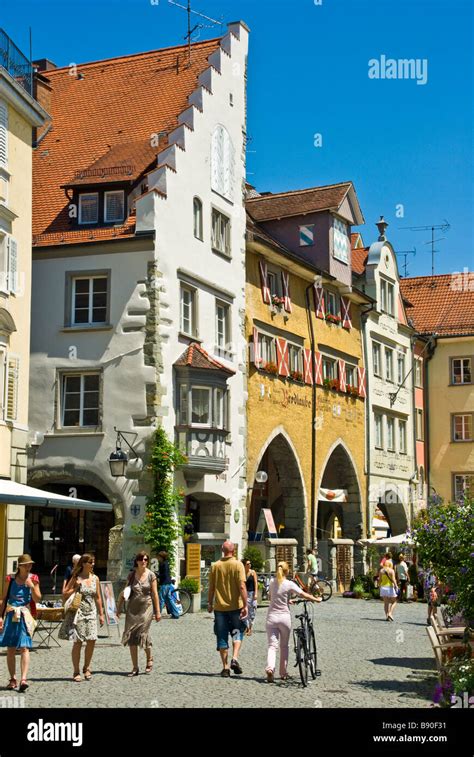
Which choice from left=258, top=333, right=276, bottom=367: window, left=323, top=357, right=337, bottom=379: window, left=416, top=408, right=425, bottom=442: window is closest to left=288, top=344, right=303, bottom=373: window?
left=258, top=333, right=276, bottom=367: window

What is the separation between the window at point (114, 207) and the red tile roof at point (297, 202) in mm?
11350

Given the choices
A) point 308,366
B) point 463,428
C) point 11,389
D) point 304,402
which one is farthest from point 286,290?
point 463,428

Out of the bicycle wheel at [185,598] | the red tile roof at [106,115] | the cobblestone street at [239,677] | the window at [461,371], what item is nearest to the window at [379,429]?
the window at [461,371]

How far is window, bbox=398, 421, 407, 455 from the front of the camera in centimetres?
5081

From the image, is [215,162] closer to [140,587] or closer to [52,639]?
[52,639]

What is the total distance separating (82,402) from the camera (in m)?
30.3

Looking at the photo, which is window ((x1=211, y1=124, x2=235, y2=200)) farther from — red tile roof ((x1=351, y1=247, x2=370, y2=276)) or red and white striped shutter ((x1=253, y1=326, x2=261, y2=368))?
red tile roof ((x1=351, y1=247, x2=370, y2=276))

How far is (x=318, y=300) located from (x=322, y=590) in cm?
1074

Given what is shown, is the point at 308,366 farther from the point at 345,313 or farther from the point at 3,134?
the point at 3,134

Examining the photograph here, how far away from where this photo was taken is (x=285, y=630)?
15.0m

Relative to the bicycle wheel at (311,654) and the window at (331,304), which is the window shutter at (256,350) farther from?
the bicycle wheel at (311,654)

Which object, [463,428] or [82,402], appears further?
[463,428]

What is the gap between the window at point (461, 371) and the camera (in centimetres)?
5528
